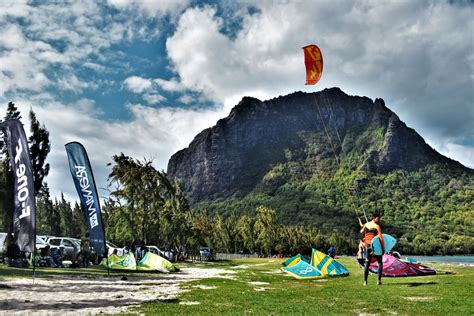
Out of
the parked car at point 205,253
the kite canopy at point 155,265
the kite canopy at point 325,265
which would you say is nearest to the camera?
the kite canopy at point 325,265

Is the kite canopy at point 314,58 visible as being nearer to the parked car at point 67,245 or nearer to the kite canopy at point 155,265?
the kite canopy at point 155,265

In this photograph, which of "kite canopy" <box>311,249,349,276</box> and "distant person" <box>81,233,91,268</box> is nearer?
"kite canopy" <box>311,249,349,276</box>

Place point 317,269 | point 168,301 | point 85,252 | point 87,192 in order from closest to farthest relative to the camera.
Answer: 1. point 168,301
2. point 317,269
3. point 87,192
4. point 85,252

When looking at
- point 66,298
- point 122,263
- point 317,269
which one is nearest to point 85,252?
point 122,263

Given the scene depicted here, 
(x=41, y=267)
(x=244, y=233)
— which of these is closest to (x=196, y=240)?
(x=244, y=233)

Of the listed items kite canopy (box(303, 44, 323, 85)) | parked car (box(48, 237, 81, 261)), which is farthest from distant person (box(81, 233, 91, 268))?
kite canopy (box(303, 44, 323, 85))

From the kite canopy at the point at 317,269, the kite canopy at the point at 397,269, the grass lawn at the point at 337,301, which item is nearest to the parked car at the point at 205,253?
the kite canopy at the point at 317,269

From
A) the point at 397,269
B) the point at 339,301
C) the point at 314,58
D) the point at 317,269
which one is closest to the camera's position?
the point at 339,301

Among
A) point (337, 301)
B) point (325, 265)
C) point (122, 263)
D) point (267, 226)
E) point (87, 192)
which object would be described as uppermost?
point (87, 192)

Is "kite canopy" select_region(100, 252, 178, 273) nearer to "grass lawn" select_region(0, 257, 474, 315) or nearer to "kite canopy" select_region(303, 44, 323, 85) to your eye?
"grass lawn" select_region(0, 257, 474, 315)

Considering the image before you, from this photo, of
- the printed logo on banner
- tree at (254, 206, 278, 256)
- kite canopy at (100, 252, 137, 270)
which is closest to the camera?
the printed logo on banner

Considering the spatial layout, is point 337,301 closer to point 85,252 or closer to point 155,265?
point 155,265

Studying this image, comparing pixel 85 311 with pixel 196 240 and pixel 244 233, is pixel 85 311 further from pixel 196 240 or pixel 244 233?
pixel 244 233

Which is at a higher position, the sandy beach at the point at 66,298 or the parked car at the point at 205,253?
the sandy beach at the point at 66,298
